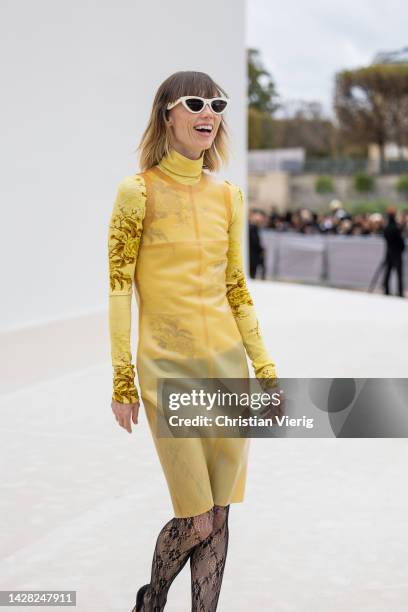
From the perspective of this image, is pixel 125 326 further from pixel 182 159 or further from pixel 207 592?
pixel 207 592

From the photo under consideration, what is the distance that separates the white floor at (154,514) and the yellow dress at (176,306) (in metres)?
0.93

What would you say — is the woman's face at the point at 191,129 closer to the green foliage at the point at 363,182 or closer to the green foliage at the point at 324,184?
the green foliage at the point at 363,182

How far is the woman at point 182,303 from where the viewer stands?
247cm

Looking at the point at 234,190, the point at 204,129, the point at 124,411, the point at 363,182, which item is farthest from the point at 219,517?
the point at 363,182

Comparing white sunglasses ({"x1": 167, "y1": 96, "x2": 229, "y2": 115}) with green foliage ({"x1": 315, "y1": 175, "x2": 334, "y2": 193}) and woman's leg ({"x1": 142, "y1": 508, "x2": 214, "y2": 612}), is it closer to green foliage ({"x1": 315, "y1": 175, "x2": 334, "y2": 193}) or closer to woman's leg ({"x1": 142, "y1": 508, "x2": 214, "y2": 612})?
woman's leg ({"x1": 142, "y1": 508, "x2": 214, "y2": 612})

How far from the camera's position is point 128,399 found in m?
2.51

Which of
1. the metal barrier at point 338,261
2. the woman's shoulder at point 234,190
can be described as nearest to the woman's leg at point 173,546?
the woman's shoulder at point 234,190

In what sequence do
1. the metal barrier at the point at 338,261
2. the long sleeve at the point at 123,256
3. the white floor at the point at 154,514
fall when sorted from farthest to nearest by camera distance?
the metal barrier at the point at 338,261 < the white floor at the point at 154,514 < the long sleeve at the point at 123,256

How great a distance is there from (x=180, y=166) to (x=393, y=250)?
1214 cm

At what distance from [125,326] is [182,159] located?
0.48 metres

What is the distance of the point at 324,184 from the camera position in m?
56.0

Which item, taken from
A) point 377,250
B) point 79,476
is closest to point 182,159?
point 79,476

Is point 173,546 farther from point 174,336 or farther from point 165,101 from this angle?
point 165,101

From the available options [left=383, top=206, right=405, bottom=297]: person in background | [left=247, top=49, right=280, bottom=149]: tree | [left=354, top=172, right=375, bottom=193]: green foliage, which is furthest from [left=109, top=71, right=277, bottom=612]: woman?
[left=247, top=49, right=280, bottom=149]: tree
